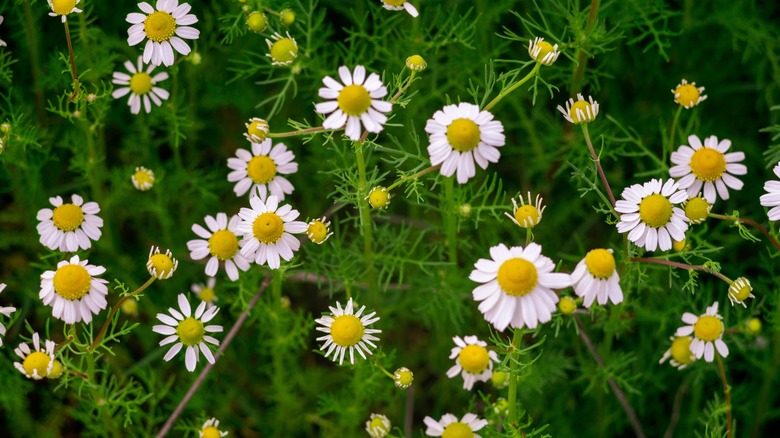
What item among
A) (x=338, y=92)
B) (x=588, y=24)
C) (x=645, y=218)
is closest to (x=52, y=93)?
(x=338, y=92)

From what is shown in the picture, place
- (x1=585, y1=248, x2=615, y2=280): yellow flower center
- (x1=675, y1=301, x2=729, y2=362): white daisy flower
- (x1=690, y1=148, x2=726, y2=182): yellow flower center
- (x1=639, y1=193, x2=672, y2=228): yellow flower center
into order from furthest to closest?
(x1=690, y1=148, x2=726, y2=182): yellow flower center < (x1=675, y1=301, x2=729, y2=362): white daisy flower < (x1=639, y1=193, x2=672, y2=228): yellow flower center < (x1=585, y1=248, x2=615, y2=280): yellow flower center

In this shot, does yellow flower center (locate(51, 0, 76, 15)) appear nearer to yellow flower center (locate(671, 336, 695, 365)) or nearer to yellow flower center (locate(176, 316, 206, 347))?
yellow flower center (locate(176, 316, 206, 347))

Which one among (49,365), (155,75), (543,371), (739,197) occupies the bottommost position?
(49,365)

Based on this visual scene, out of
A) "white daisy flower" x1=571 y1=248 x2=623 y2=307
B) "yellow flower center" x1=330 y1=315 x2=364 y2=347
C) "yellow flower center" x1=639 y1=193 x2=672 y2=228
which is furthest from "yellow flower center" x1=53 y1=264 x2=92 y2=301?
"yellow flower center" x1=639 y1=193 x2=672 y2=228

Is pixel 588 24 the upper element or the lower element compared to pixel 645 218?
upper

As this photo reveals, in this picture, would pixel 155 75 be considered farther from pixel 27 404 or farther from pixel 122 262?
pixel 27 404

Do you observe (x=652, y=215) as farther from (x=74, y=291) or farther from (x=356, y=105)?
(x=74, y=291)

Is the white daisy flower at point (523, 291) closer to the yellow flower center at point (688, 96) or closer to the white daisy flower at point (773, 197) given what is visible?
the white daisy flower at point (773, 197)
